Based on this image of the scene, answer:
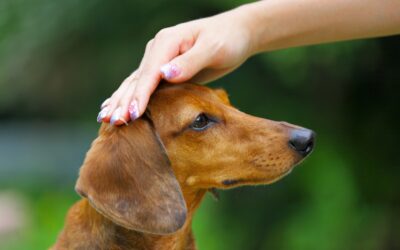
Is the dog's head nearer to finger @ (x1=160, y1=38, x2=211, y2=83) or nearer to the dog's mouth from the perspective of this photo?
the dog's mouth

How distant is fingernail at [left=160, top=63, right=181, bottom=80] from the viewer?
299 centimetres

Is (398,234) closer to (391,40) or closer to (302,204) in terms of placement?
(302,204)

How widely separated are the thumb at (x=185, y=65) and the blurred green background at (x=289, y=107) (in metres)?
2.48

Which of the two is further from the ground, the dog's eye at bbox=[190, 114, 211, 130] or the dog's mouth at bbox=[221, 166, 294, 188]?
the dog's eye at bbox=[190, 114, 211, 130]

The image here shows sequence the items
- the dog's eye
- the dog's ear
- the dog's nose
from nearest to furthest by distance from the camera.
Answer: the dog's ear, the dog's nose, the dog's eye

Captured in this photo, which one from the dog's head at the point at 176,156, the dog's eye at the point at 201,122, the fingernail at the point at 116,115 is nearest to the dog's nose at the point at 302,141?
the dog's head at the point at 176,156

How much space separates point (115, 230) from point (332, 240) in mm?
3234

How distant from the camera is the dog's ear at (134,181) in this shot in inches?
115

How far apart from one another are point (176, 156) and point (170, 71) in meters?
0.37

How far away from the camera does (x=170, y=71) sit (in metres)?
2.99

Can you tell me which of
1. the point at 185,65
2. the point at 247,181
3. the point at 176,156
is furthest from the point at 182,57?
the point at 247,181

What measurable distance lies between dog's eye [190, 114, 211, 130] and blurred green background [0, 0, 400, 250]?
2.36 m

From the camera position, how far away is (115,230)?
3.14 m

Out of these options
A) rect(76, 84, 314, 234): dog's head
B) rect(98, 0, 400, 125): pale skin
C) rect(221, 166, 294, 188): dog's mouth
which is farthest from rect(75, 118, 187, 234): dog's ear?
rect(221, 166, 294, 188): dog's mouth
